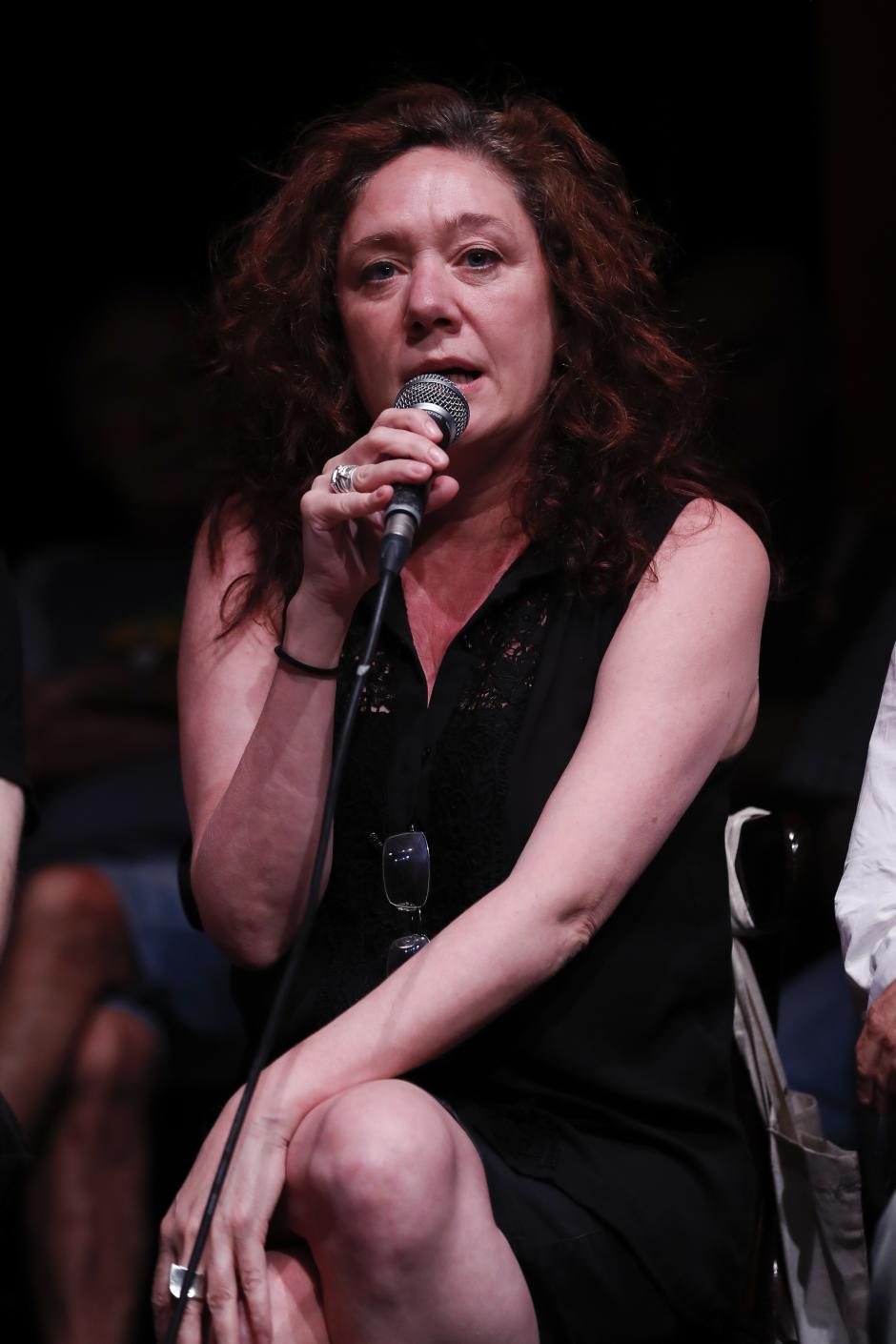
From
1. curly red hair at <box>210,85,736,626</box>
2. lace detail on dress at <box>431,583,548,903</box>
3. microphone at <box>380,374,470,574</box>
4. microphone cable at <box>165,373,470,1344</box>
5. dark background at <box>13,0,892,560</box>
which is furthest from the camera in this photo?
dark background at <box>13,0,892,560</box>

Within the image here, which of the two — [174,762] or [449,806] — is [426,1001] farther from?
[174,762]

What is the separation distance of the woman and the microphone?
34mm

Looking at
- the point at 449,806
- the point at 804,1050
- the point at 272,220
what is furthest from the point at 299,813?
the point at 804,1050

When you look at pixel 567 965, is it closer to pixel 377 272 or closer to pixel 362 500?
pixel 362 500

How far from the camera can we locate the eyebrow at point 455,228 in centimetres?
173

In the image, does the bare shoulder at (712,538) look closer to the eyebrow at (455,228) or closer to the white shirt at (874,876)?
the white shirt at (874,876)

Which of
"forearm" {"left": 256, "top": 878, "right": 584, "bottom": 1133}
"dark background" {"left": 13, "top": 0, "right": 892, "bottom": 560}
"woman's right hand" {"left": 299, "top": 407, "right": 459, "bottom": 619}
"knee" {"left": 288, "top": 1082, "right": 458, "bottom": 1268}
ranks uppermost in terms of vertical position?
"dark background" {"left": 13, "top": 0, "right": 892, "bottom": 560}

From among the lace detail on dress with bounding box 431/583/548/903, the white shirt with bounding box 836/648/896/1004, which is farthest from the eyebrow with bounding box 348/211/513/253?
the white shirt with bounding box 836/648/896/1004

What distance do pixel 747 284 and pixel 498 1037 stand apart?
70.8 inches

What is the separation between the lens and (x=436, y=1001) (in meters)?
1.46

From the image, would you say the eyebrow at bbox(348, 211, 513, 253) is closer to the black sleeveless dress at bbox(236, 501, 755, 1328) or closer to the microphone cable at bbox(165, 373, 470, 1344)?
the microphone cable at bbox(165, 373, 470, 1344)

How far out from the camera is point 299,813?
159cm

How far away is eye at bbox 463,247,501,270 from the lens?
1.74 m

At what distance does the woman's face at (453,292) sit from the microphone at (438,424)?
0.05m
